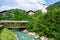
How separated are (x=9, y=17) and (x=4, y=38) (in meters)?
27.5

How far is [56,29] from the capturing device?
22250 millimetres

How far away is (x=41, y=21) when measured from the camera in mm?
24422

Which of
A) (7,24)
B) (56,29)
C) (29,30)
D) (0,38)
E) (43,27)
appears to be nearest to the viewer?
(0,38)

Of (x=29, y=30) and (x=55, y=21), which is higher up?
(x=55, y=21)

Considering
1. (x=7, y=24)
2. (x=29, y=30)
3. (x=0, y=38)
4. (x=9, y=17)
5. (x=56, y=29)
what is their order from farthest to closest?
(x=9, y=17)
(x=7, y=24)
(x=29, y=30)
(x=56, y=29)
(x=0, y=38)

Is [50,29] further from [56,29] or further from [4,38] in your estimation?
[4,38]

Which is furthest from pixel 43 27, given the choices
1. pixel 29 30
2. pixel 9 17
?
pixel 9 17

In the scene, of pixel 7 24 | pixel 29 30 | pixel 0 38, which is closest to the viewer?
pixel 0 38

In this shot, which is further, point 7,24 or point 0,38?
point 7,24

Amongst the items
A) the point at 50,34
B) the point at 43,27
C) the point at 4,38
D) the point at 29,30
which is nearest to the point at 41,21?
the point at 43,27

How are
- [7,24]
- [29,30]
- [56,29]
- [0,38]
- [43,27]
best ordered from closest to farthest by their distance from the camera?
[0,38] < [56,29] < [43,27] < [29,30] < [7,24]

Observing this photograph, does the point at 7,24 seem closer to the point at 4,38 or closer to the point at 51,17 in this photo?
the point at 51,17

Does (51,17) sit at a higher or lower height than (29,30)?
higher

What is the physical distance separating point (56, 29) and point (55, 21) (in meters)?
1.06
